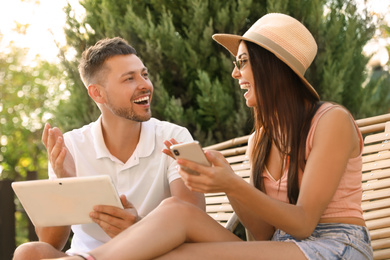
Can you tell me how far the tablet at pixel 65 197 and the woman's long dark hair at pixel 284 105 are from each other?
78cm

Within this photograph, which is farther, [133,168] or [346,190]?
[133,168]

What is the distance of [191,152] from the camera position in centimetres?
220

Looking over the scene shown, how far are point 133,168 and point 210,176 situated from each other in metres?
0.95

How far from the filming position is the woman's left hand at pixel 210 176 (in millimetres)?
2238

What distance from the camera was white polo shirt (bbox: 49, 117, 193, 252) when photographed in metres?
3.04

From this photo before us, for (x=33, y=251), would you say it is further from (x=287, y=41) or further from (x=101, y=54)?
(x=287, y=41)

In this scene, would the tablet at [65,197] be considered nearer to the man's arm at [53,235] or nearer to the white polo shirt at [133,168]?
the man's arm at [53,235]

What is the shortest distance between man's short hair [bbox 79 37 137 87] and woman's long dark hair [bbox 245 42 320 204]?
0.91 metres

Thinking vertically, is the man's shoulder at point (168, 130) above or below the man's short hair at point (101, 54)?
below

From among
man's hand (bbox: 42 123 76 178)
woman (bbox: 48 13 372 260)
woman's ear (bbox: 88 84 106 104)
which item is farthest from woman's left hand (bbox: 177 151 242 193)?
woman's ear (bbox: 88 84 106 104)

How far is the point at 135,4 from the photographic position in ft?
17.9

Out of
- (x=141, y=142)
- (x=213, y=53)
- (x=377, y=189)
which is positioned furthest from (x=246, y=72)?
(x=213, y=53)

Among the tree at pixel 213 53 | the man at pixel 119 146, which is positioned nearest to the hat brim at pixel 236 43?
the man at pixel 119 146

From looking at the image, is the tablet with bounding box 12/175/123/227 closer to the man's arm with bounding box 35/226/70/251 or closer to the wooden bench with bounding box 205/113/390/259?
the man's arm with bounding box 35/226/70/251
